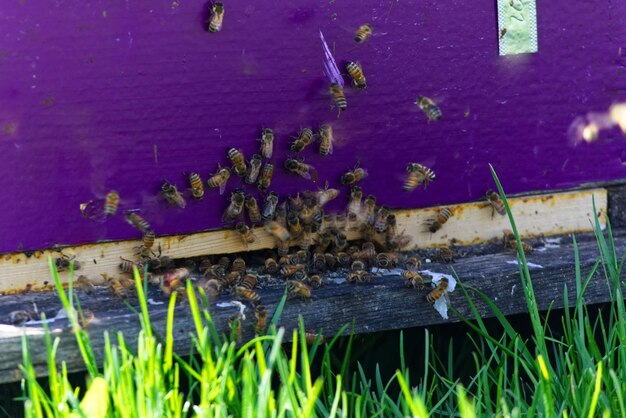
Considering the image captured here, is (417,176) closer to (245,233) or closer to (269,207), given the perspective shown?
(269,207)

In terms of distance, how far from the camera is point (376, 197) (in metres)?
3.60

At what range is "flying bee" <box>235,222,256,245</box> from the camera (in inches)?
132

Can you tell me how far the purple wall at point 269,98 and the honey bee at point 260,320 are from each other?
22.4 inches

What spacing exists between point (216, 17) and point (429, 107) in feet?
2.97

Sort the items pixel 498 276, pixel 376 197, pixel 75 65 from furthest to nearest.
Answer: pixel 376 197, pixel 498 276, pixel 75 65

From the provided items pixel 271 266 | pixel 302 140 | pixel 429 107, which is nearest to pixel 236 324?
pixel 271 266

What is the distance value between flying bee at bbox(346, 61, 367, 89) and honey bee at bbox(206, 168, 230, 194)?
0.59m

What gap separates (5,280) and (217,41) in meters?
1.11

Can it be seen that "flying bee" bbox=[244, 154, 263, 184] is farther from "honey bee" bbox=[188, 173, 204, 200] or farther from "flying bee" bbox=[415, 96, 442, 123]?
"flying bee" bbox=[415, 96, 442, 123]

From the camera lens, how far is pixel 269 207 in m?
3.41

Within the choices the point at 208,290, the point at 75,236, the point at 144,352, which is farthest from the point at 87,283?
the point at 144,352

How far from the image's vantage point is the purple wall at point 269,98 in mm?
3059

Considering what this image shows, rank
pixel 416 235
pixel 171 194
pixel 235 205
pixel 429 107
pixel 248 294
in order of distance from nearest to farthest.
Answer: pixel 248 294, pixel 171 194, pixel 235 205, pixel 429 107, pixel 416 235

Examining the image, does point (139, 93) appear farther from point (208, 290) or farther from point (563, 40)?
point (563, 40)
